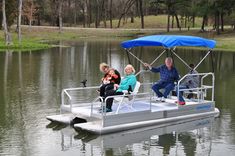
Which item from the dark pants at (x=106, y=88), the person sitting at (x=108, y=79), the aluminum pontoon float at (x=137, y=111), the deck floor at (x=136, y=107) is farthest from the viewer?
the person sitting at (x=108, y=79)

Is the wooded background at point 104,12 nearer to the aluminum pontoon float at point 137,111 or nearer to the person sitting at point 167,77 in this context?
the person sitting at point 167,77

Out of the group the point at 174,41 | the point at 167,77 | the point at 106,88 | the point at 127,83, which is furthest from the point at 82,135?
the point at 174,41

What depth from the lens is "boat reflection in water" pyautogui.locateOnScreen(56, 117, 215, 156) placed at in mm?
12438

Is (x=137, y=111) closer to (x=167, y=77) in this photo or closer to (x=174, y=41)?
(x=167, y=77)

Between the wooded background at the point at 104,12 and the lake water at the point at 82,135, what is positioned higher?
the wooded background at the point at 104,12

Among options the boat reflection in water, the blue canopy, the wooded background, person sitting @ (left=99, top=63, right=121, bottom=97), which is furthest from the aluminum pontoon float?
the wooded background

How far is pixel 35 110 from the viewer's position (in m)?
17.2

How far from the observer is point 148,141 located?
43.9 ft

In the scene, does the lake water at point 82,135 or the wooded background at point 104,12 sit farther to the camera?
the wooded background at point 104,12

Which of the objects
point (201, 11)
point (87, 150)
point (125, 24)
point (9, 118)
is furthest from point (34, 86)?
point (125, 24)

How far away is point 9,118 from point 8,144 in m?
3.21

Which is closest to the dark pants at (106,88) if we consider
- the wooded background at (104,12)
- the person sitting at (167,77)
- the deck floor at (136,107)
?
the deck floor at (136,107)

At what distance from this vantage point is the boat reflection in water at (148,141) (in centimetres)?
1244

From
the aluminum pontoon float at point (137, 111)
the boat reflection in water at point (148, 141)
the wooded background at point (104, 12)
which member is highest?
the wooded background at point (104, 12)
